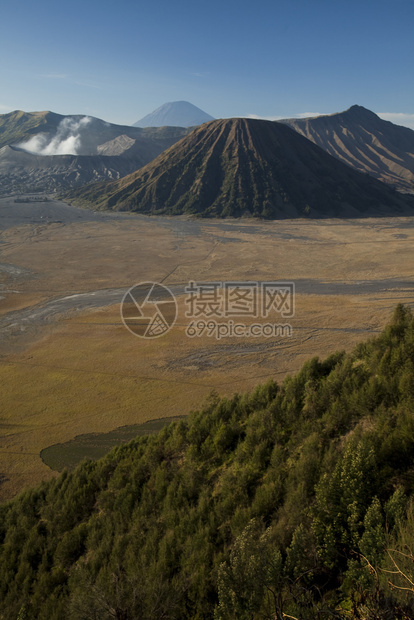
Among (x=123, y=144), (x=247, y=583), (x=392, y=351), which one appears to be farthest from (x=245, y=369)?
(x=123, y=144)

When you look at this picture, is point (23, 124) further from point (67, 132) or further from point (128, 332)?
point (128, 332)

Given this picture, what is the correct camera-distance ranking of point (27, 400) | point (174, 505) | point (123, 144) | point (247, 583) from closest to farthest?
point (247, 583), point (174, 505), point (27, 400), point (123, 144)

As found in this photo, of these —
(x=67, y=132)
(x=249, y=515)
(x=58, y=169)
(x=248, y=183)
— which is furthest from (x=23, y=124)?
(x=249, y=515)

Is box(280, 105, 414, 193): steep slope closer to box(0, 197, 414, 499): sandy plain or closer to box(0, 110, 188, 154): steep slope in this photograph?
box(0, 110, 188, 154): steep slope

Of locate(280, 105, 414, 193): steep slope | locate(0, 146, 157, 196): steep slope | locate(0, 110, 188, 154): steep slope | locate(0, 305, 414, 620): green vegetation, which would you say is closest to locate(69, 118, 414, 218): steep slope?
locate(0, 146, 157, 196): steep slope

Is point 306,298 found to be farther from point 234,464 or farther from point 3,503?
point 3,503

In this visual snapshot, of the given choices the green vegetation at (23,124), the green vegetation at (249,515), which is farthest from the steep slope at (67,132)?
the green vegetation at (249,515)
